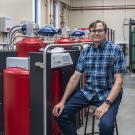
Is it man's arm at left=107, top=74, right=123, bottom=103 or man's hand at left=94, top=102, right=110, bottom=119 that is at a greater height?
man's arm at left=107, top=74, right=123, bottom=103

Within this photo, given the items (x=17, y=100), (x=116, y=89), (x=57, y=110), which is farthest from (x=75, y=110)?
(x=17, y=100)

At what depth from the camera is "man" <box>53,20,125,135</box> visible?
108 inches

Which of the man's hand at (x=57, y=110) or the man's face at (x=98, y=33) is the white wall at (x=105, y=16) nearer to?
the man's face at (x=98, y=33)

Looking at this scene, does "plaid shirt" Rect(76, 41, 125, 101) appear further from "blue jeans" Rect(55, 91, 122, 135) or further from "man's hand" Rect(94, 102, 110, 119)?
"man's hand" Rect(94, 102, 110, 119)

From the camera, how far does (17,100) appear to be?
2.87 m

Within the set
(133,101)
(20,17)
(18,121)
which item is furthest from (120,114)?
(20,17)

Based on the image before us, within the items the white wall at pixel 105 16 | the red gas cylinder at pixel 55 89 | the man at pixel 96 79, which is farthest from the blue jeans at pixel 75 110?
the white wall at pixel 105 16

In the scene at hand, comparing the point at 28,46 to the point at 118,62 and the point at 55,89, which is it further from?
the point at 118,62

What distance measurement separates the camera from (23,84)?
2.82 meters

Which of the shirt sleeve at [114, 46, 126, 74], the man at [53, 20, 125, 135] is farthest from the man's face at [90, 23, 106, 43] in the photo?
the shirt sleeve at [114, 46, 126, 74]

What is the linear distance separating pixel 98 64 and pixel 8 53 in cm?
88

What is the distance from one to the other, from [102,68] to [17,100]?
0.80 meters

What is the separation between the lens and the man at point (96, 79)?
9.00ft

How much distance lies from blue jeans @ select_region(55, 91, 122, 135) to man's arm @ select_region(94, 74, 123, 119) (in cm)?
3
